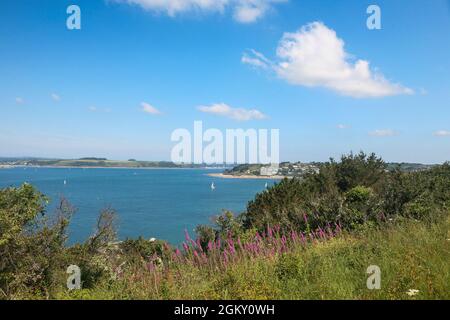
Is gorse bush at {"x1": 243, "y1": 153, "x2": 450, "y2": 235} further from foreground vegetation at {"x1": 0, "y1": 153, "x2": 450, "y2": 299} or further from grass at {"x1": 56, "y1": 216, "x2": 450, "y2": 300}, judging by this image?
grass at {"x1": 56, "y1": 216, "x2": 450, "y2": 300}

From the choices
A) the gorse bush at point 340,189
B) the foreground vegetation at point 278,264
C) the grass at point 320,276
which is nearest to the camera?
the grass at point 320,276

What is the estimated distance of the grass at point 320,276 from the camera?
377 centimetres

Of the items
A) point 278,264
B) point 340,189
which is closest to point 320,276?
point 278,264

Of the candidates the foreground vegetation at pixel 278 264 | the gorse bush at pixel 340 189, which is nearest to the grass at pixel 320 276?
the foreground vegetation at pixel 278 264

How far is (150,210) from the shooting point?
79.6 metres

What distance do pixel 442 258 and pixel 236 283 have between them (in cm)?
236

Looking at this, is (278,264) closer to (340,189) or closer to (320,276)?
(320,276)

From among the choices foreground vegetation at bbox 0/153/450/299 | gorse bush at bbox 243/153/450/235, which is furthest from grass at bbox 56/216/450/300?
gorse bush at bbox 243/153/450/235

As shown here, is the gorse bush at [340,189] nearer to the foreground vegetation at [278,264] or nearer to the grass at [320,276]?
the foreground vegetation at [278,264]

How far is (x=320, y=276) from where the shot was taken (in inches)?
172

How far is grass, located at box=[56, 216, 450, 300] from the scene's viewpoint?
3768mm

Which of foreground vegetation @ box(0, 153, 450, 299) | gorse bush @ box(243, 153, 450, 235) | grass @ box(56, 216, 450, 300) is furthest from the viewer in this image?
gorse bush @ box(243, 153, 450, 235)
